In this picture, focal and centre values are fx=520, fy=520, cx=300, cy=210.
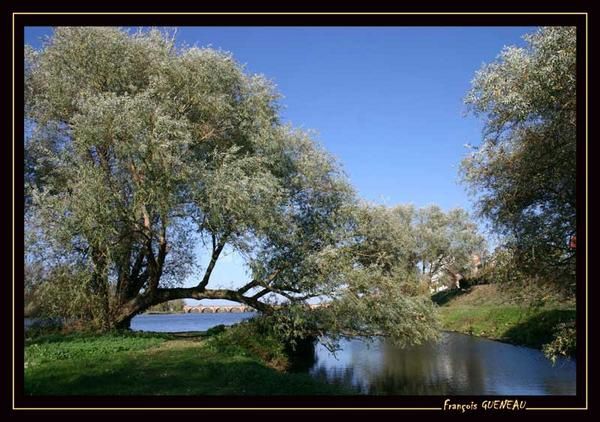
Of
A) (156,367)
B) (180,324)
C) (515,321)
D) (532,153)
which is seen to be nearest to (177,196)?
(156,367)

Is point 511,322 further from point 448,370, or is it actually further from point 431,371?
point 431,371

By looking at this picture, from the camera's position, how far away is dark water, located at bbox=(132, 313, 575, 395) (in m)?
19.8

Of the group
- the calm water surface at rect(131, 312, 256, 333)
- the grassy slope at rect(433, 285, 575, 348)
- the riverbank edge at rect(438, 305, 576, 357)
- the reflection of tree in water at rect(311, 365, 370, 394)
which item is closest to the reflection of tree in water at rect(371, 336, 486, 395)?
the reflection of tree in water at rect(311, 365, 370, 394)

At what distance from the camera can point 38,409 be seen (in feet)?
35.1

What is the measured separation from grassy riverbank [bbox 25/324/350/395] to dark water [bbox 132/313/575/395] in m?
4.11

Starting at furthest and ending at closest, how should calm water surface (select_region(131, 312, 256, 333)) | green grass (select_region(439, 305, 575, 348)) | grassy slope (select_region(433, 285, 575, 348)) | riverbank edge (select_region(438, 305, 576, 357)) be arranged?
calm water surface (select_region(131, 312, 256, 333)), green grass (select_region(439, 305, 575, 348)), riverbank edge (select_region(438, 305, 576, 357)), grassy slope (select_region(433, 285, 575, 348))

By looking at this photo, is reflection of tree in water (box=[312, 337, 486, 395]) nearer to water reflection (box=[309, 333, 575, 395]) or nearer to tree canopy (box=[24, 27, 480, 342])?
water reflection (box=[309, 333, 575, 395])

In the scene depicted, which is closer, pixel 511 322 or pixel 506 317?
pixel 511 322

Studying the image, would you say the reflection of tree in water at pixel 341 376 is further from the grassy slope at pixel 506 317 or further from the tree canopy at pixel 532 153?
the tree canopy at pixel 532 153

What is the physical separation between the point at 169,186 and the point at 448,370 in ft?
50.6

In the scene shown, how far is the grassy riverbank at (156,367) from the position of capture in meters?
12.6

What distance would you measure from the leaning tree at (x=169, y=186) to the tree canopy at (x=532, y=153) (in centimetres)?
586

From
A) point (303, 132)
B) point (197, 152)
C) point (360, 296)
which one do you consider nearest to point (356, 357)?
Answer: point (360, 296)

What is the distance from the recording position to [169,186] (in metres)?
19.8
